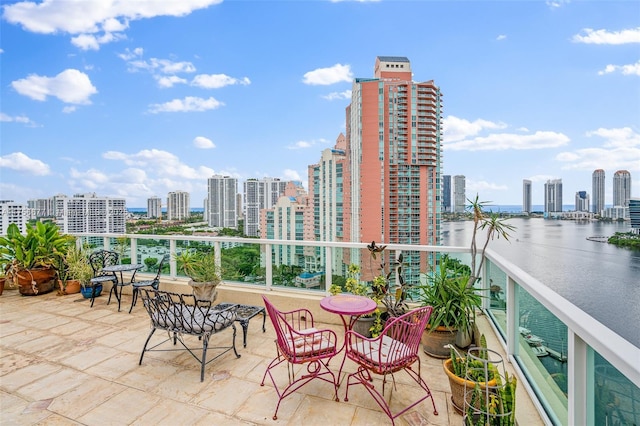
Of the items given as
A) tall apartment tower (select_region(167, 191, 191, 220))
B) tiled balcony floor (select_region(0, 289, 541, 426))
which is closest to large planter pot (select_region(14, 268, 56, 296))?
tiled balcony floor (select_region(0, 289, 541, 426))

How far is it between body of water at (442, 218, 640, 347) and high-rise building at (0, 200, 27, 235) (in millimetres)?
8337

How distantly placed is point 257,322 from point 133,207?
6086 mm

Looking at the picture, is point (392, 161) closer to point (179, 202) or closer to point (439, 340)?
point (179, 202)

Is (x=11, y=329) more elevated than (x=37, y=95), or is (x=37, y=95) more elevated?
(x=37, y=95)

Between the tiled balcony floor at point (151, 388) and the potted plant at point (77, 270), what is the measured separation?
1629 mm

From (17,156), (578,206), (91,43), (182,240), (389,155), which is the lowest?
(182,240)

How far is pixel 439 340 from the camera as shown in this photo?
354 centimetres

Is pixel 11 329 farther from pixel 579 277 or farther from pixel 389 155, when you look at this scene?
pixel 389 155

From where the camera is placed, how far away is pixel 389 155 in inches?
647

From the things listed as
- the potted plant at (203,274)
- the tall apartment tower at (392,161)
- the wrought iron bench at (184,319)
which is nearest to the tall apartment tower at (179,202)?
the tall apartment tower at (392,161)

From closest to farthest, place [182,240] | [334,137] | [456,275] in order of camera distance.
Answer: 1. [456,275]
2. [182,240]
3. [334,137]

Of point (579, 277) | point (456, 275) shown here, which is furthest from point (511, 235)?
point (579, 277)

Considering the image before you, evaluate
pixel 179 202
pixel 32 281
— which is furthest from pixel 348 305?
pixel 179 202

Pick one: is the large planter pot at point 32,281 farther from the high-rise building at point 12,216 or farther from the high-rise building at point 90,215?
the high-rise building at point 90,215
